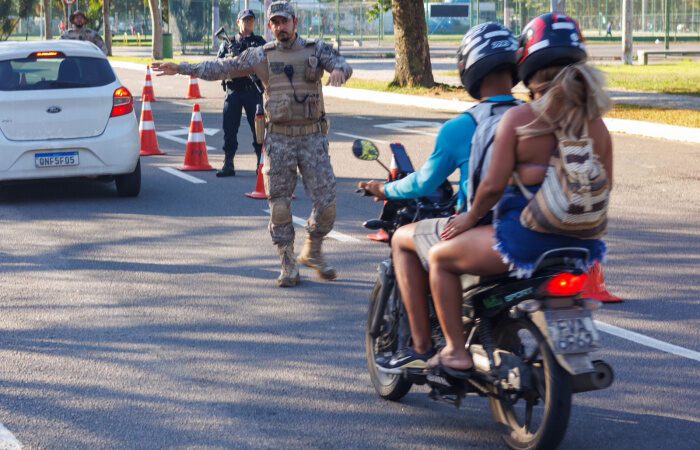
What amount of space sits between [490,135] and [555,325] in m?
0.79

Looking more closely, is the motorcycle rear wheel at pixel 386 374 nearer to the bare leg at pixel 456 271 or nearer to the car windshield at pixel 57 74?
the bare leg at pixel 456 271

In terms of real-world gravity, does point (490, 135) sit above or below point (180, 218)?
above

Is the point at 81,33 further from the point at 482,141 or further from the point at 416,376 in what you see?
the point at 482,141

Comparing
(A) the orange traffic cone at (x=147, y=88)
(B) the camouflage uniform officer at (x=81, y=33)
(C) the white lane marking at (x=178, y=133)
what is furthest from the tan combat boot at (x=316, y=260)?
(B) the camouflage uniform officer at (x=81, y=33)

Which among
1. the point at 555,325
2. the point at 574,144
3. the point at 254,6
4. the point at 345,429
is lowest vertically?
the point at 345,429

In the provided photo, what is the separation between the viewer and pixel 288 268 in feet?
27.5

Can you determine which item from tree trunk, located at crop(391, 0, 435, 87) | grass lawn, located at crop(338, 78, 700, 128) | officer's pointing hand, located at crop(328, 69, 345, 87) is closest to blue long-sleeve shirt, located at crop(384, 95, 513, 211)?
officer's pointing hand, located at crop(328, 69, 345, 87)

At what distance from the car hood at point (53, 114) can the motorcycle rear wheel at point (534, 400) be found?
7.84m

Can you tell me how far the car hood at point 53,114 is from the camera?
38.7 feet

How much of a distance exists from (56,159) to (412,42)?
1677 cm

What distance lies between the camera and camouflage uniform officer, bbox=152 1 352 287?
8.11m

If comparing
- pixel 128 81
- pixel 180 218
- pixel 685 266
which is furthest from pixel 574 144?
pixel 128 81

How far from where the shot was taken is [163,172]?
1457cm

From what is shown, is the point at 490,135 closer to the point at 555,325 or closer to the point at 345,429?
the point at 555,325
